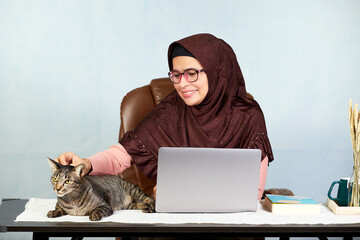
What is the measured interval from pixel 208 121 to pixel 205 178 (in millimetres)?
757

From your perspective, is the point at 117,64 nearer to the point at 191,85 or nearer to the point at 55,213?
the point at 191,85

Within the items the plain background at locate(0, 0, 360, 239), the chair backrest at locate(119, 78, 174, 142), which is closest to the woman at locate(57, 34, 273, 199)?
the chair backrest at locate(119, 78, 174, 142)

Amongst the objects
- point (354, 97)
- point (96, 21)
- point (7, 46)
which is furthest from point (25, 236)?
point (354, 97)

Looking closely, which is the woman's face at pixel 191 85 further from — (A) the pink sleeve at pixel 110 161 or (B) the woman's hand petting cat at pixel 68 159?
(B) the woman's hand petting cat at pixel 68 159

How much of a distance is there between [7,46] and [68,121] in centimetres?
70

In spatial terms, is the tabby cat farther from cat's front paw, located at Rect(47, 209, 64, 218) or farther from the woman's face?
the woman's face

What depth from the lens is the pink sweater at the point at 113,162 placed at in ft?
6.06

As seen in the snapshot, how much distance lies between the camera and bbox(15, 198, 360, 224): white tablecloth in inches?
57.2

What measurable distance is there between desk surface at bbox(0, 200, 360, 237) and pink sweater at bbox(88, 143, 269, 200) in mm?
432

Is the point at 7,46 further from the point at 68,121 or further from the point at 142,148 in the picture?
the point at 142,148

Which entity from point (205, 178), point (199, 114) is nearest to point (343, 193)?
point (205, 178)

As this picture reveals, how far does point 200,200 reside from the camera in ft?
4.92

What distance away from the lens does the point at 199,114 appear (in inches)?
86.2

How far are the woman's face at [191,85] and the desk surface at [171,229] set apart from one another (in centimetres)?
73
